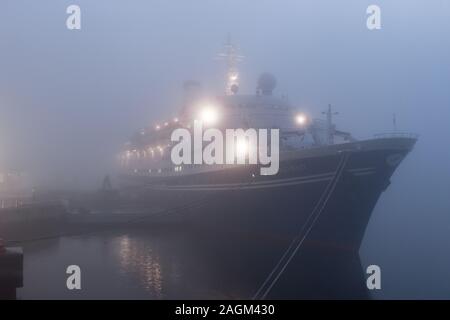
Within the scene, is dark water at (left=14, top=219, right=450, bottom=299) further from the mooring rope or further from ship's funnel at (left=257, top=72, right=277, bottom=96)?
ship's funnel at (left=257, top=72, right=277, bottom=96)

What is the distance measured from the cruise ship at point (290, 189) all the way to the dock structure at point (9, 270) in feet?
35.6

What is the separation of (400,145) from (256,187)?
9.94 metres

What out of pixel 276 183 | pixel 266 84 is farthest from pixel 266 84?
pixel 276 183

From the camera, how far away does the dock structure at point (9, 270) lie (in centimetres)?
1780

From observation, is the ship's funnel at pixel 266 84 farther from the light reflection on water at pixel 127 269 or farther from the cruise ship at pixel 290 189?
the light reflection on water at pixel 127 269

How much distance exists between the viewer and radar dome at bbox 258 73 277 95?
4075cm

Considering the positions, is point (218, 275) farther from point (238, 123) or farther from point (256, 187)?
point (238, 123)

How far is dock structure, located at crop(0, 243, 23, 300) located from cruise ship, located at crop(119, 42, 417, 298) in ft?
35.6

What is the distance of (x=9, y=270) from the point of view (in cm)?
1789

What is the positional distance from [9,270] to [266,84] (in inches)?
1110

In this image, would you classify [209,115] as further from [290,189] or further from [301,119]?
[290,189]

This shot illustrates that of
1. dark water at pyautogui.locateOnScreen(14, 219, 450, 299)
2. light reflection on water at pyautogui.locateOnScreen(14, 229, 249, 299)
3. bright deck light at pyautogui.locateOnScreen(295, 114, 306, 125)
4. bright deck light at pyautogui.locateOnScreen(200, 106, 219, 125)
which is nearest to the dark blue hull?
dark water at pyautogui.locateOnScreen(14, 219, 450, 299)
